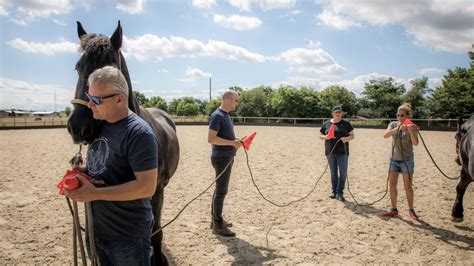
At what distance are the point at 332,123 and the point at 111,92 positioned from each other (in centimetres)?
535

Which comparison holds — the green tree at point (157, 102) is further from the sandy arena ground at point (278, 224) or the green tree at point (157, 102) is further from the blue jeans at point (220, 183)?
the blue jeans at point (220, 183)

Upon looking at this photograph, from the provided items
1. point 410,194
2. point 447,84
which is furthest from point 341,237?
point 447,84

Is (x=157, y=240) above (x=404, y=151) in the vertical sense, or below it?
below

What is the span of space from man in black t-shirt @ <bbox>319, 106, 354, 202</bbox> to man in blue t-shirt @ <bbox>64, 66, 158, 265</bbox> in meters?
4.85

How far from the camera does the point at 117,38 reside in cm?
260

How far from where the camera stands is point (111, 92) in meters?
1.74

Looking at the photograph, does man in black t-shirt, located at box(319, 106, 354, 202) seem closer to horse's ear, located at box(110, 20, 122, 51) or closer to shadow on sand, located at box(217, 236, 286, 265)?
shadow on sand, located at box(217, 236, 286, 265)

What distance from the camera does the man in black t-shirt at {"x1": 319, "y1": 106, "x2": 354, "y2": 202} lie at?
6168 mm

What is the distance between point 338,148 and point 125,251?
5127mm

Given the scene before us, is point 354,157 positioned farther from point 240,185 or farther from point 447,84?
point 447,84

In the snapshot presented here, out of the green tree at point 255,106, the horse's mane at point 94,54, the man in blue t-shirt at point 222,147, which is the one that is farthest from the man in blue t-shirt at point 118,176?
the green tree at point 255,106

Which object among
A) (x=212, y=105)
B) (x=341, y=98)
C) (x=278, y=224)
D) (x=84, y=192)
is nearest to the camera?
(x=84, y=192)

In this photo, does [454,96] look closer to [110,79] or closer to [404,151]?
[404,151]

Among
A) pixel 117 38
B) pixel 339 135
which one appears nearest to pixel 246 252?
pixel 117 38
